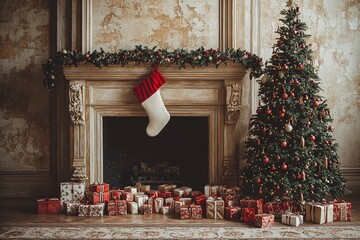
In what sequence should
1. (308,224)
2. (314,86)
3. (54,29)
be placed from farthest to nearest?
1. (54,29)
2. (314,86)
3. (308,224)

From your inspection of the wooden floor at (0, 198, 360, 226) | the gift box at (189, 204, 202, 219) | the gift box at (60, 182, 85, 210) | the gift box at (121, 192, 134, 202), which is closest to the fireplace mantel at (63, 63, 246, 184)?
the gift box at (60, 182, 85, 210)

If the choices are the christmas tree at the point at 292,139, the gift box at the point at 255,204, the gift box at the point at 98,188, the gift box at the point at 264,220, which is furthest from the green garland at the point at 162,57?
the gift box at the point at 264,220

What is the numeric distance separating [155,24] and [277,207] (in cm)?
273

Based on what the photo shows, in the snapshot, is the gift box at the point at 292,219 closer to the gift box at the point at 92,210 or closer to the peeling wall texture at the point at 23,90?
the gift box at the point at 92,210

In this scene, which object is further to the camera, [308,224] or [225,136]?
[225,136]

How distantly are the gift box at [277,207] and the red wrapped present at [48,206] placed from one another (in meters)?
2.34

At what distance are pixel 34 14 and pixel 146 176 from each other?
2.66 meters

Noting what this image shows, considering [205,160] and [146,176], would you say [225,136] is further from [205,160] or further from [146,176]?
[146,176]

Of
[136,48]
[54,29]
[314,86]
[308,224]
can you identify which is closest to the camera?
[308,224]

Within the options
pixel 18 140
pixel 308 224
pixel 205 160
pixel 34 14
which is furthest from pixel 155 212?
pixel 34 14

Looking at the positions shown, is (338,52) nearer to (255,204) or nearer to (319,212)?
(319,212)

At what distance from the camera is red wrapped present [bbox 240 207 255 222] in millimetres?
4398

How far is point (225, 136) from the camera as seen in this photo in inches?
213

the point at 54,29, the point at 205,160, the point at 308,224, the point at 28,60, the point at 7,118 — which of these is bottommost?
the point at 308,224
